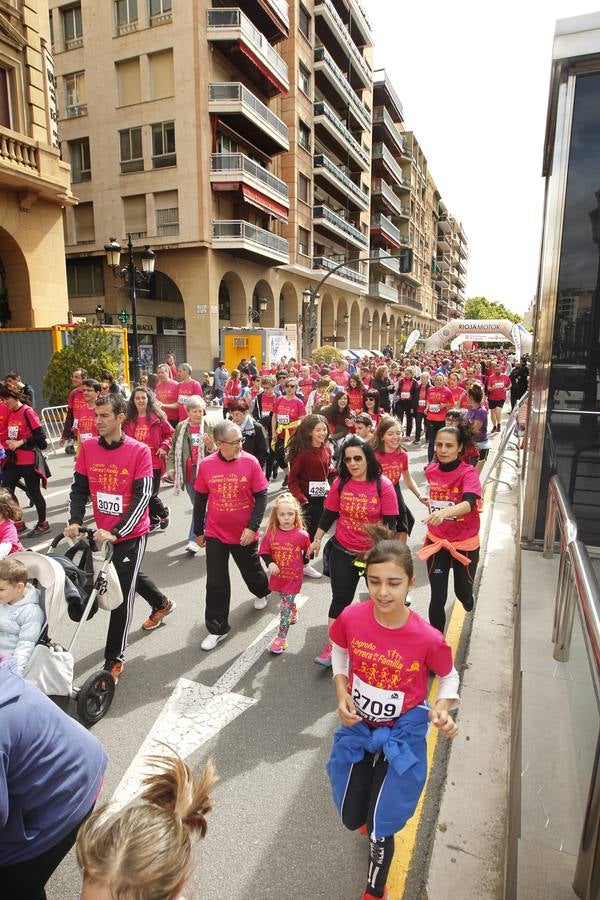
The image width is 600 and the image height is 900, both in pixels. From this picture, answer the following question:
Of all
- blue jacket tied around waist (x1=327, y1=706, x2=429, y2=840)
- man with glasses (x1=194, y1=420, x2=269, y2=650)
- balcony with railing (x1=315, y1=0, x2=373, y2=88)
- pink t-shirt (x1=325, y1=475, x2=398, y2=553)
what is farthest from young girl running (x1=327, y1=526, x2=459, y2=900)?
balcony with railing (x1=315, y1=0, x2=373, y2=88)

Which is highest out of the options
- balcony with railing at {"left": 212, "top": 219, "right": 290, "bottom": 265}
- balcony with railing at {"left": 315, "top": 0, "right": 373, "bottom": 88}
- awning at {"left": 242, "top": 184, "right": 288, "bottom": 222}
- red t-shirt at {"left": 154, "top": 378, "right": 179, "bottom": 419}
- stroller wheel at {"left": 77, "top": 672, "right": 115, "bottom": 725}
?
balcony with railing at {"left": 315, "top": 0, "right": 373, "bottom": 88}

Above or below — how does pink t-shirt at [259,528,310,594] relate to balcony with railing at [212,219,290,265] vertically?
below

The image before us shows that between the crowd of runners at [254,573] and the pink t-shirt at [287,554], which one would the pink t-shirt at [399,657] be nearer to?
the crowd of runners at [254,573]

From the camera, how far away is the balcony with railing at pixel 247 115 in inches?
981

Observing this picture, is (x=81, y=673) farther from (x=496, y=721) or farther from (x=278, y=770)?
(x=496, y=721)

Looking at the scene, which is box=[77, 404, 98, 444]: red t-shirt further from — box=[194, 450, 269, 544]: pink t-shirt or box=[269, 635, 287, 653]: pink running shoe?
box=[269, 635, 287, 653]: pink running shoe

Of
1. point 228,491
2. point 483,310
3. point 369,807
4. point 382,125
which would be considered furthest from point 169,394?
point 483,310

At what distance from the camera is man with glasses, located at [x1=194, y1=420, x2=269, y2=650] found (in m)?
4.56

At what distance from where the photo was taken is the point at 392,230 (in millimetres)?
53094

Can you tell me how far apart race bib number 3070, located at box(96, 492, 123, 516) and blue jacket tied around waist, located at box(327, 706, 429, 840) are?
2476mm

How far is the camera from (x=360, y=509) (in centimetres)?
412

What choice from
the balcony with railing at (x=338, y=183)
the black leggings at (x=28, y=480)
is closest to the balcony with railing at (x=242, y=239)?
the balcony with railing at (x=338, y=183)

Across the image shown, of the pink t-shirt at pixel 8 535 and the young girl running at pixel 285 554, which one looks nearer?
the pink t-shirt at pixel 8 535

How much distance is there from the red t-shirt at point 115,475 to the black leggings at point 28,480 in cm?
352
